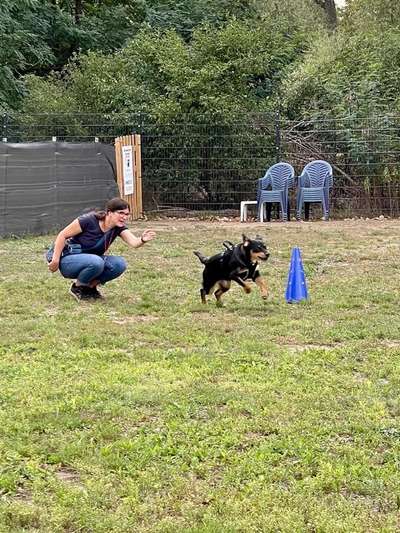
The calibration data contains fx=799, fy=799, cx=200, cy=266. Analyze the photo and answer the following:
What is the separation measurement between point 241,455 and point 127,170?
13227 millimetres

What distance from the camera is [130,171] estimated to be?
16.5m

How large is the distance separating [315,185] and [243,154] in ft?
5.76

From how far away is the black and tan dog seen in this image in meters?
7.22

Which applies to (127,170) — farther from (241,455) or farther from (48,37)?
(241,455)

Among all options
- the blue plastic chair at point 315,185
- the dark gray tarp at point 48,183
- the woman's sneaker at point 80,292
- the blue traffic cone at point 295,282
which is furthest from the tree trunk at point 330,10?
the woman's sneaker at point 80,292

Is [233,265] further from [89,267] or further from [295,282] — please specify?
[89,267]

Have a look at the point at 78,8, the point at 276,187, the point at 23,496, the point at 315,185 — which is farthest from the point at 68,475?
the point at 78,8

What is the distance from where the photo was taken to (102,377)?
488 centimetres

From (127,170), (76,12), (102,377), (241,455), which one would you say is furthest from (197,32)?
(241,455)

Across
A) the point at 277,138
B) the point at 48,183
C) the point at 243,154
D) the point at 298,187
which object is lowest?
the point at 298,187

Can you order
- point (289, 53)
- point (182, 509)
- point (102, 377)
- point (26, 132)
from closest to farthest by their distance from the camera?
point (182, 509) → point (102, 377) → point (26, 132) → point (289, 53)

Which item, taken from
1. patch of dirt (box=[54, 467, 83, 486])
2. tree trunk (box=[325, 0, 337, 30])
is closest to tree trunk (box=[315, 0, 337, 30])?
tree trunk (box=[325, 0, 337, 30])

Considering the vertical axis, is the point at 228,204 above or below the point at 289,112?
below

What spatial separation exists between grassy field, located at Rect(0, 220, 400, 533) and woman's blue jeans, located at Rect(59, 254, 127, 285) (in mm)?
258
